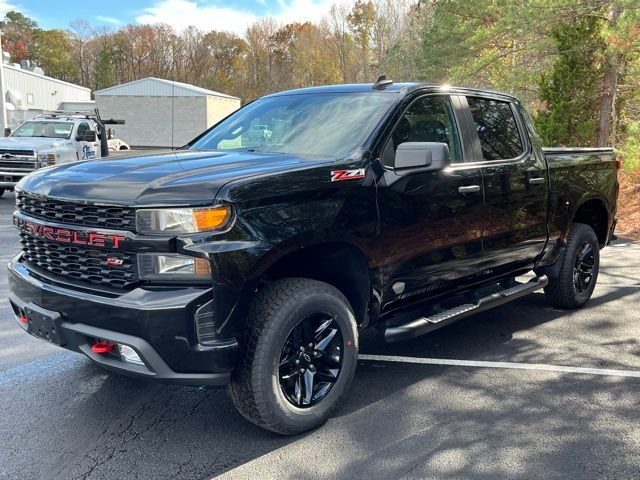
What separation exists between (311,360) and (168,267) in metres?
1.03

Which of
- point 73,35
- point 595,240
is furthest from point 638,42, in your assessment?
point 73,35

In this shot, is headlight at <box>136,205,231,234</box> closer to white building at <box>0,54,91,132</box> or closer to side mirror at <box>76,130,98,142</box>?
side mirror at <box>76,130,98,142</box>

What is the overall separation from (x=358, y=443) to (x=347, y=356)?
500 millimetres

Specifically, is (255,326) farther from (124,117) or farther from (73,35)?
(73,35)

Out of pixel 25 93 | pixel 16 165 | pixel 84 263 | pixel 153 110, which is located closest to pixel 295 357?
pixel 84 263

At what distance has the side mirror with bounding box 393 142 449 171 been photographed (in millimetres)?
3516

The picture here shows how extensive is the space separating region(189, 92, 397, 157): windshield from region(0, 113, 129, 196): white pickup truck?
9.43 m

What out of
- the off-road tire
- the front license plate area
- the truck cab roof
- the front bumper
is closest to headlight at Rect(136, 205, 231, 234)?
the front bumper

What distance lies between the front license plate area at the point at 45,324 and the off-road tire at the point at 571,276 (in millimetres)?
4363

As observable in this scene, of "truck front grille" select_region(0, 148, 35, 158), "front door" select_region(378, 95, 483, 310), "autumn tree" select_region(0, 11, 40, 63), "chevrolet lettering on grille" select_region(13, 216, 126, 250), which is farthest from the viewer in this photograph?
"autumn tree" select_region(0, 11, 40, 63)

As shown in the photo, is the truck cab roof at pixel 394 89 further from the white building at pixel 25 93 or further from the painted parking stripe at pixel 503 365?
the white building at pixel 25 93

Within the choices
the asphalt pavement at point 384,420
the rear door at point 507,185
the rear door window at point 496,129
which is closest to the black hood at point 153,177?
the asphalt pavement at point 384,420

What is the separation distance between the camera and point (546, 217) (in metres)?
5.05

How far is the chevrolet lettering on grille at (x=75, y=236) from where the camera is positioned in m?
2.93
